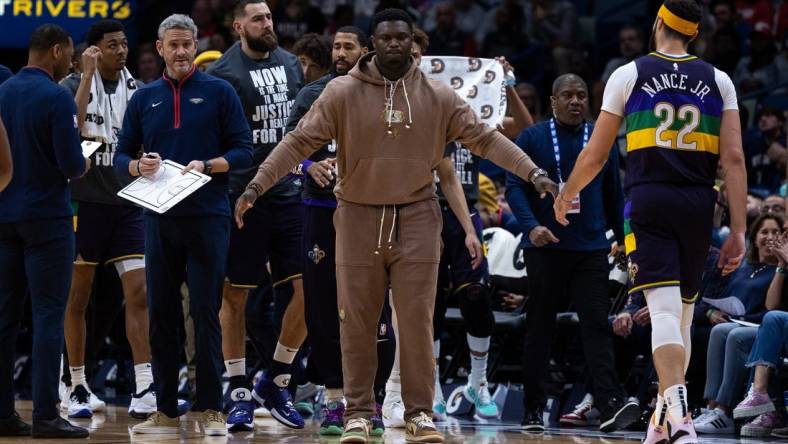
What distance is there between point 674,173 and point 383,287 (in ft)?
5.28

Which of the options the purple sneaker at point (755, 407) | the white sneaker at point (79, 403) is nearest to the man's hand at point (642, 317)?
the purple sneaker at point (755, 407)

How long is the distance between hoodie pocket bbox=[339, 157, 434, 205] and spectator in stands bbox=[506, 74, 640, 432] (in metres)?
1.99

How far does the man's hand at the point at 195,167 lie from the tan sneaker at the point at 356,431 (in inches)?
63.7

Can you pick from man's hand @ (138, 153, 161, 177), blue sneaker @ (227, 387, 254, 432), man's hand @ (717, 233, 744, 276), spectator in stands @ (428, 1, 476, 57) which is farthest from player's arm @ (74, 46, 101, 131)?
spectator in stands @ (428, 1, 476, 57)

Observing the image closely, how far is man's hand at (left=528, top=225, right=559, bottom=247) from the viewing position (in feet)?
29.5

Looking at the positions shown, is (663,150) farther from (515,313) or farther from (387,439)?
(515,313)

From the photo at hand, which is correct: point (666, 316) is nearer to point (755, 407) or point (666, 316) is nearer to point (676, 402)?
point (676, 402)

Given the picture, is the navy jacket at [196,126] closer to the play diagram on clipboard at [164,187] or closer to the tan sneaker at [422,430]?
the play diagram on clipboard at [164,187]

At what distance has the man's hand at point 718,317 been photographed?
9469mm

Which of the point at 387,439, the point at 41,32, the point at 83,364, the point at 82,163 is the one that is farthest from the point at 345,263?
the point at 83,364

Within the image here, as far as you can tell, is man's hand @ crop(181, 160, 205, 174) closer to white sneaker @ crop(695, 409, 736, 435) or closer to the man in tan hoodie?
the man in tan hoodie

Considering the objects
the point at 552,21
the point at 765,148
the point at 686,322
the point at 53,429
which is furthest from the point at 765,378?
the point at 552,21

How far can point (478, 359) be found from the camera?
32.6 ft

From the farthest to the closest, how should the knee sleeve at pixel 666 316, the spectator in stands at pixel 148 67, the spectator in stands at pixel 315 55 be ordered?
the spectator in stands at pixel 148 67
the spectator in stands at pixel 315 55
the knee sleeve at pixel 666 316
